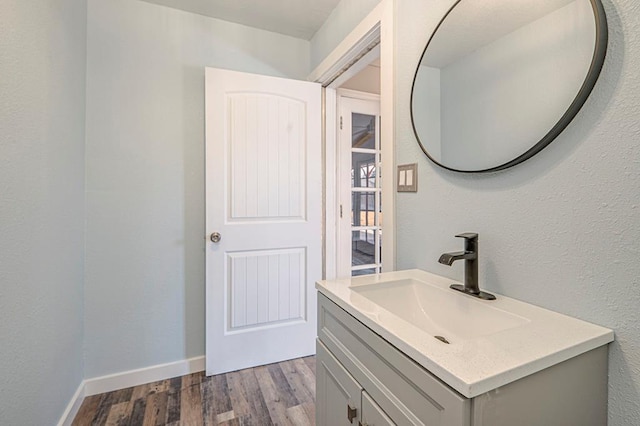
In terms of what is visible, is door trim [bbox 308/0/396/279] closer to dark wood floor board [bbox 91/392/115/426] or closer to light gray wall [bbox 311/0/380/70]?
light gray wall [bbox 311/0/380/70]

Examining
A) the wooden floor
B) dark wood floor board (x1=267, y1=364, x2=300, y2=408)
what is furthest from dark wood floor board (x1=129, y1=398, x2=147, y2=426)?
dark wood floor board (x1=267, y1=364, x2=300, y2=408)

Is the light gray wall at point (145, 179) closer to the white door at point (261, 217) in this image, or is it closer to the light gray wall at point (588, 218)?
Result: the white door at point (261, 217)

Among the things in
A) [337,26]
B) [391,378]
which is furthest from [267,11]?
[391,378]

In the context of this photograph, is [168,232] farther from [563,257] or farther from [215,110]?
[563,257]

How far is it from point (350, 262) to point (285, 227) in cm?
72

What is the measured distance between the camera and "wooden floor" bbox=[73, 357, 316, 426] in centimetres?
155

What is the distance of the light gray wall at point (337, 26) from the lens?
Result: 1624 millimetres

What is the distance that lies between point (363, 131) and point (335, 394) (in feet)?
6.98

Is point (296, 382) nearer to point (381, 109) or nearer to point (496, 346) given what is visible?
point (496, 346)

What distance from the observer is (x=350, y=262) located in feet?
8.16

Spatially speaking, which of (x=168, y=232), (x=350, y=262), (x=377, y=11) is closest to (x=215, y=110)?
(x=168, y=232)

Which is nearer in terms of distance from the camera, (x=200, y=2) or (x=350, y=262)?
(x=200, y=2)

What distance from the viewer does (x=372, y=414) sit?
745mm

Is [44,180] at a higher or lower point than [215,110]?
lower
